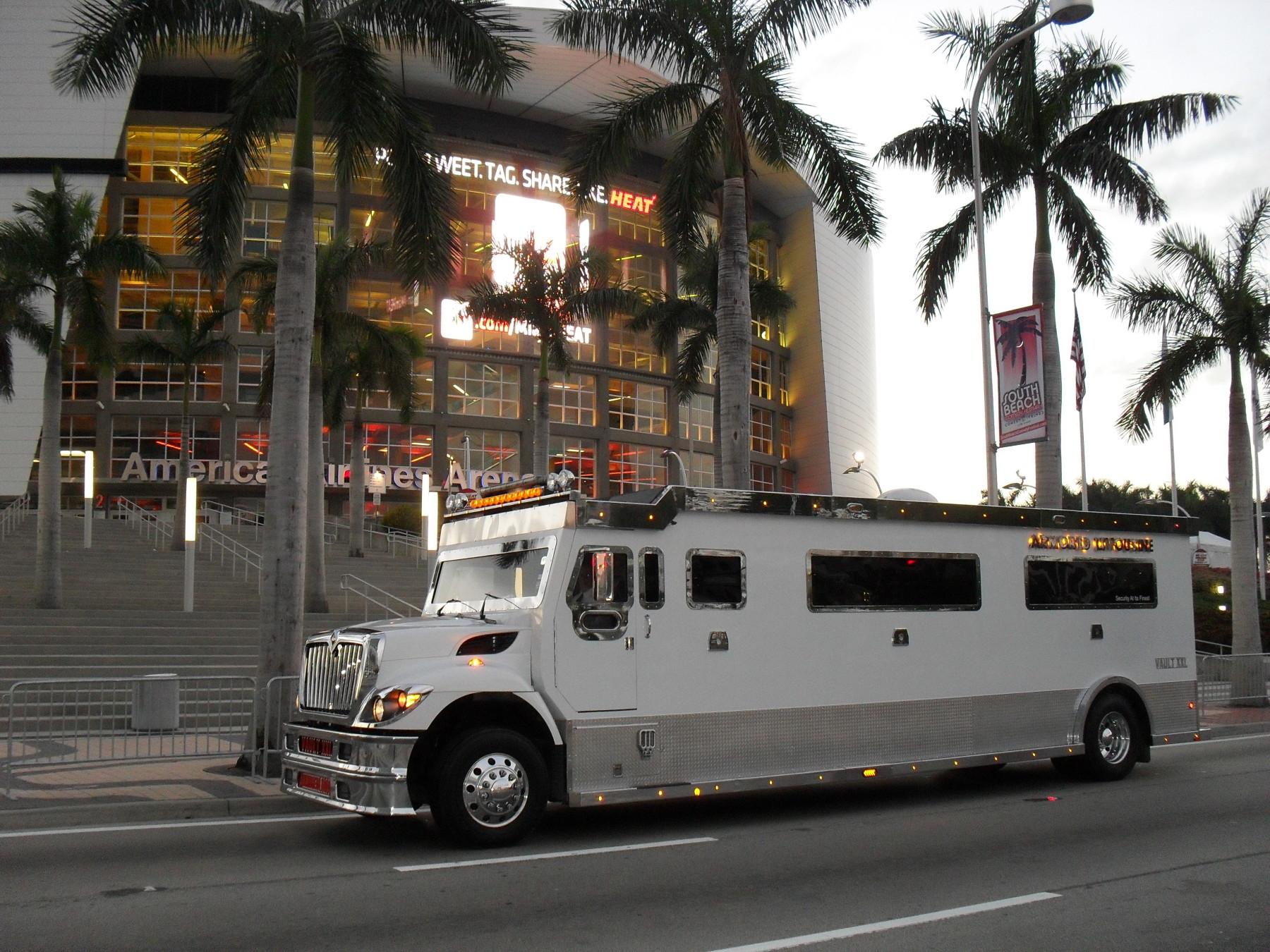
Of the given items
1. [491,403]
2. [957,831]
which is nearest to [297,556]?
[957,831]

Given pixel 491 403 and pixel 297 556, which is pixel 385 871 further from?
pixel 491 403

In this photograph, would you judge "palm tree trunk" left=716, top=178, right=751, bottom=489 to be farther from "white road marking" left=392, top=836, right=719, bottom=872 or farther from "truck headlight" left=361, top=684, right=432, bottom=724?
"truck headlight" left=361, top=684, right=432, bottom=724

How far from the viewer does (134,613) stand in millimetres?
25094

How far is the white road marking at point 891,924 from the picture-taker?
6.13 metres

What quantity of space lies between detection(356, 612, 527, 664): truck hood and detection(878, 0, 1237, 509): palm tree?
15.2 metres

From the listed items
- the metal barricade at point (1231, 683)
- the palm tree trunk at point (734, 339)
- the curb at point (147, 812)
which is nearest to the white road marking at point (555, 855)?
the curb at point (147, 812)

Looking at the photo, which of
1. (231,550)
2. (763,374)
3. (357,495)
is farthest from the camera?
(763,374)

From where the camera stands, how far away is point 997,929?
21.4 feet

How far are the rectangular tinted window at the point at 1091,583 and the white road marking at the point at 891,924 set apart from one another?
5.51m

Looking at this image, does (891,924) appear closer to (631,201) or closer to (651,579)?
(651,579)

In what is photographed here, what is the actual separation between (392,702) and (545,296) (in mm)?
25255

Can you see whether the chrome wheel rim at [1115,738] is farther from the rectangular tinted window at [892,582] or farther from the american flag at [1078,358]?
the american flag at [1078,358]

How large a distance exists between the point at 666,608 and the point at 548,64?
5984cm

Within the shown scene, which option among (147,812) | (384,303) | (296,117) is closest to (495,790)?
(147,812)
